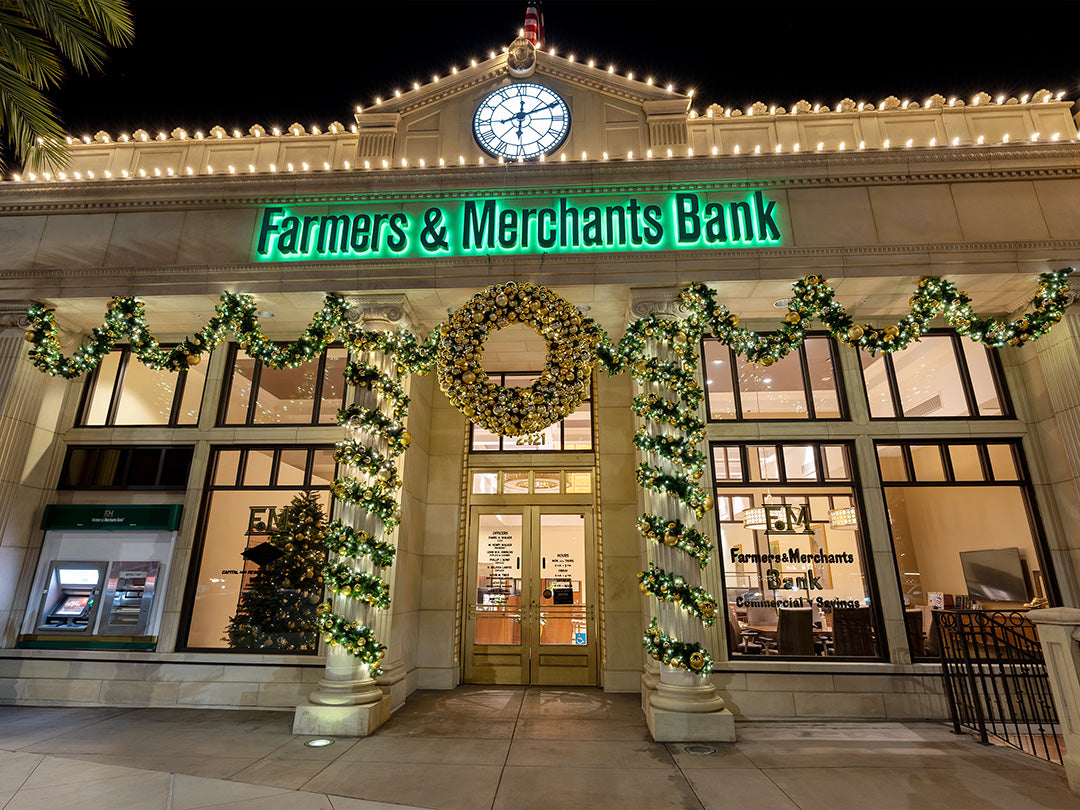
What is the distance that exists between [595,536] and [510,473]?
1900 mm

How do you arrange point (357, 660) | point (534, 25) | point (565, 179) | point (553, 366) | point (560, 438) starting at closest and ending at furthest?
point (357, 660), point (553, 366), point (565, 179), point (534, 25), point (560, 438)

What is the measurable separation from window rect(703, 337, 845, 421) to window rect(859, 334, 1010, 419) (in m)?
0.57

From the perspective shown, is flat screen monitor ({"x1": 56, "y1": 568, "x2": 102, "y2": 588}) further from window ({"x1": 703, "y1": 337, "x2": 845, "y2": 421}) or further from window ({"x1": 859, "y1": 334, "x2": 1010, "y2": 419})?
window ({"x1": 859, "y1": 334, "x2": 1010, "y2": 419})

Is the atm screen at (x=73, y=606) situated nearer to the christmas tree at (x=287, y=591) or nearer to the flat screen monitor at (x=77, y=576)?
the flat screen monitor at (x=77, y=576)

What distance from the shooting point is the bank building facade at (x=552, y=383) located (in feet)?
23.1

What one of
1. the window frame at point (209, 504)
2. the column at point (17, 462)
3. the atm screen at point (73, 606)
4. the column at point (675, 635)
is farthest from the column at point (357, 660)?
the column at point (17, 462)

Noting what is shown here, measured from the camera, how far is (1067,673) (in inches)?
187

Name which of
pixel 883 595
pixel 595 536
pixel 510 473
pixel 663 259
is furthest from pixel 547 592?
pixel 663 259

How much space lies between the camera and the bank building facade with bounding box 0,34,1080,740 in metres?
7.05

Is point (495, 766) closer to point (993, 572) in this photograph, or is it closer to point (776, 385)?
point (776, 385)

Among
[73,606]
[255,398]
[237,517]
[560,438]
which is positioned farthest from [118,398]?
[560,438]

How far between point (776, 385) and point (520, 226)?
4.67 meters

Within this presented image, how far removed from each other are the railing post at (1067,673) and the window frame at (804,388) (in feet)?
12.3

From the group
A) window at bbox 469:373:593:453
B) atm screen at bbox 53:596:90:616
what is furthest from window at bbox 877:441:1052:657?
atm screen at bbox 53:596:90:616
